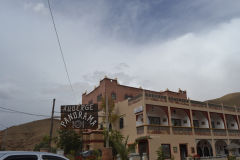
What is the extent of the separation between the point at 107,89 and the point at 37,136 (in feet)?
207

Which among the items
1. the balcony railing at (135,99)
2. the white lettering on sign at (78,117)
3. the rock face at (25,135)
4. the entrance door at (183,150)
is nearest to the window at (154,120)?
the balcony railing at (135,99)

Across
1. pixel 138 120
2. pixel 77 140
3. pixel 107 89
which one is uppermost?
pixel 107 89

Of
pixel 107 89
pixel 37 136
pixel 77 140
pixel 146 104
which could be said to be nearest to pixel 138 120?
pixel 146 104

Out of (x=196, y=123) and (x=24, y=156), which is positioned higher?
(x=196, y=123)

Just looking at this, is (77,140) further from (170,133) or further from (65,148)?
(170,133)

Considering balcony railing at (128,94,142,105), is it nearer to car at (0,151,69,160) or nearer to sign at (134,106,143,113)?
sign at (134,106,143,113)

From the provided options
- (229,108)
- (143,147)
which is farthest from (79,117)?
(229,108)

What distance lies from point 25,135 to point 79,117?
70958 mm

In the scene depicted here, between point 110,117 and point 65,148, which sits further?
point 110,117

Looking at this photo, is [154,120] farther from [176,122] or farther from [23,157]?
[23,157]

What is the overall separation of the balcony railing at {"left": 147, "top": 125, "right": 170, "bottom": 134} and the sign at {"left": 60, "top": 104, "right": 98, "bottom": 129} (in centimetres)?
775

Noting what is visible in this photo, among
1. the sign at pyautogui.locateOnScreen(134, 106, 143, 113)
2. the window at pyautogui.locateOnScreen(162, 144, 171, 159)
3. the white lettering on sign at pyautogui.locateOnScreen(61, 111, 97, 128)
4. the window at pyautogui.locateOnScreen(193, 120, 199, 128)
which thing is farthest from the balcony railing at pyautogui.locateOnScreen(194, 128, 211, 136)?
the white lettering on sign at pyautogui.locateOnScreen(61, 111, 97, 128)

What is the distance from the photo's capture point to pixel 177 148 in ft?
84.7

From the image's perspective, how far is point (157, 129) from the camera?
25.1m
